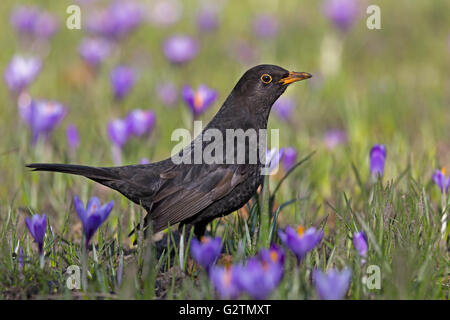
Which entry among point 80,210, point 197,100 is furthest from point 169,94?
point 80,210

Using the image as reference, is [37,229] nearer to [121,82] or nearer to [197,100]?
[197,100]

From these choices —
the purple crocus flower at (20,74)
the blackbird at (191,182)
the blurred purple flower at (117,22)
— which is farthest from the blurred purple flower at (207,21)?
the blackbird at (191,182)

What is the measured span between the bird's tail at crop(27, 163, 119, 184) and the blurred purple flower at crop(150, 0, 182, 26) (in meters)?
6.73

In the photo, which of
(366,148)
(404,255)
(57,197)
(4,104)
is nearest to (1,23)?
(4,104)

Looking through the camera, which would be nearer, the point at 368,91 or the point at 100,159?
the point at 100,159

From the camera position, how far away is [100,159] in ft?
19.4

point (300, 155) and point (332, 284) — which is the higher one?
point (300, 155)

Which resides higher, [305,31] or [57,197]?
[305,31]

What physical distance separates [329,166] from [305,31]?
5.29 metres

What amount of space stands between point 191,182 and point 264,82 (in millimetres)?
828

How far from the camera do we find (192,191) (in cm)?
400

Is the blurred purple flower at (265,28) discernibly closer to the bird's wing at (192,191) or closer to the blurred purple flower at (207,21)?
the blurred purple flower at (207,21)
